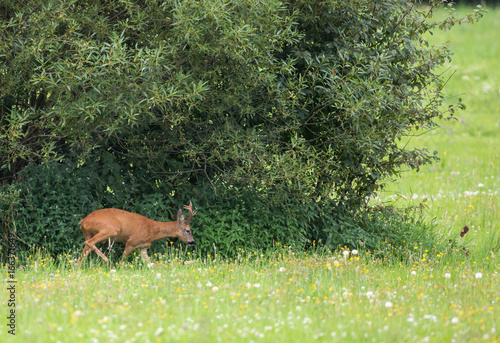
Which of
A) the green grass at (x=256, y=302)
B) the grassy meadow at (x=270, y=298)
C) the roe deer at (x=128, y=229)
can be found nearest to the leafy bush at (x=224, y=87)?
the roe deer at (x=128, y=229)

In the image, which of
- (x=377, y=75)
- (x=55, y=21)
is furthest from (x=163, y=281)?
(x=377, y=75)

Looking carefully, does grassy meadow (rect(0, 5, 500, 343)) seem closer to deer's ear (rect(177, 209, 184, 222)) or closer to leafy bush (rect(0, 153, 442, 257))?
leafy bush (rect(0, 153, 442, 257))

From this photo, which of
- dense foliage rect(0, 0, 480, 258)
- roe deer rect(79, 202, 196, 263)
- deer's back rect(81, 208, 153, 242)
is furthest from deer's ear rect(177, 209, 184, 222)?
dense foliage rect(0, 0, 480, 258)

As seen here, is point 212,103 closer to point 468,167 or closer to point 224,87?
point 224,87

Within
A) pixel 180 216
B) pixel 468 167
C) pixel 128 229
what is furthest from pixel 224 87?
pixel 468 167

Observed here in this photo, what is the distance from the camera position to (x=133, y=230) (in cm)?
795

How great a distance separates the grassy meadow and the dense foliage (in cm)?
90

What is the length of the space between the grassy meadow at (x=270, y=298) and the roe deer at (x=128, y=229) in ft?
0.89

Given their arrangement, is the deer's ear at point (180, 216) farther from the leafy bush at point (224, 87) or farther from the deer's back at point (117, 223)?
the leafy bush at point (224, 87)

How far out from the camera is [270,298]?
605cm

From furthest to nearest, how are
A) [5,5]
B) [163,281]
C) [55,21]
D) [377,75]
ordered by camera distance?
[377,75]
[5,5]
[55,21]
[163,281]

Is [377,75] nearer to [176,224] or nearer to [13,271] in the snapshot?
[176,224]

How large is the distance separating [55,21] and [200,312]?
4.02m

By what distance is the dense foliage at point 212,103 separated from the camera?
7.04 metres
